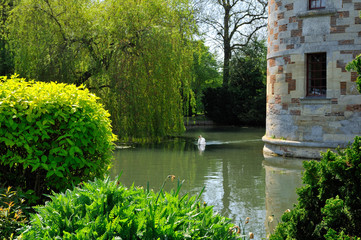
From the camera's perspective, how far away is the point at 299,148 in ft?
42.7

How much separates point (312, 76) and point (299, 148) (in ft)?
7.85

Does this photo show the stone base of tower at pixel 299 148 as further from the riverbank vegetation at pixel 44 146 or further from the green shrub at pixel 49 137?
the green shrub at pixel 49 137

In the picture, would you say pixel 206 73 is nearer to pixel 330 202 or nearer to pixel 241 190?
pixel 241 190

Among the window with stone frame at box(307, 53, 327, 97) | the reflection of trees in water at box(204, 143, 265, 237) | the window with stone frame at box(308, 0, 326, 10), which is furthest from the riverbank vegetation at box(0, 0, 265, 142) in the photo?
the window with stone frame at box(308, 0, 326, 10)

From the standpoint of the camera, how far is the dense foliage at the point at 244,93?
34469 millimetres

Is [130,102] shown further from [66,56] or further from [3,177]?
[3,177]

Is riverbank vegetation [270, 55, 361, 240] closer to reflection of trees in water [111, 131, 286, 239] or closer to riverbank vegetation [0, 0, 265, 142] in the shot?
reflection of trees in water [111, 131, 286, 239]

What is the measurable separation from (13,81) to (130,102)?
1066cm

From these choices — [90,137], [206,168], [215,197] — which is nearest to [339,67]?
[206,168]

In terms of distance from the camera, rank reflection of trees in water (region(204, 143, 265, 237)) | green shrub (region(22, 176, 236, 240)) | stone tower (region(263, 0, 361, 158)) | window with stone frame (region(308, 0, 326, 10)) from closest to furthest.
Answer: green shrub (region(22, 176, 236, 240)) < reflection of trees in water (region(204, 143, 265, 237)) < stone tower (region(263, 0, 361, 158)) < window with stone frame (region(308, 0, 326, 10))

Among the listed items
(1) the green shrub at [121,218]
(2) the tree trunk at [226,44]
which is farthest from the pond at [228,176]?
(2) the tree trunk at [226,44]

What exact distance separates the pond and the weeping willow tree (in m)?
1.42

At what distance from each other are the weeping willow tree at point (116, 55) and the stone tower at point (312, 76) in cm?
426

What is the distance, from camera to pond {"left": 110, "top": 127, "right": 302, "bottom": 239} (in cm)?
704
